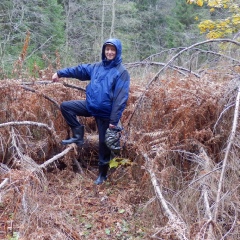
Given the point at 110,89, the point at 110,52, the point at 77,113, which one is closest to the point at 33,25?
the point at 77,113

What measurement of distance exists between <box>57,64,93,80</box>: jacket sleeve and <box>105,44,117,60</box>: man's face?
0.42 metres

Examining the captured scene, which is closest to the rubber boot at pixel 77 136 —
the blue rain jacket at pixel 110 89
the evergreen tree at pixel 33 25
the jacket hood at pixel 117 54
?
the blue rain jacket at pixel 110 89

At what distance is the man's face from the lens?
500 centimetres

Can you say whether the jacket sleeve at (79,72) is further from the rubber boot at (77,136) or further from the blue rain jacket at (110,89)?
the rubber boot at (77,136)

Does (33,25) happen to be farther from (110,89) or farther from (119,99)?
(119,99)

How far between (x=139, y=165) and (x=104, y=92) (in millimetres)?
1146

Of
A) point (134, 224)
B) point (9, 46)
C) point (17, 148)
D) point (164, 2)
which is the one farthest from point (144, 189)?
point (164, 2)

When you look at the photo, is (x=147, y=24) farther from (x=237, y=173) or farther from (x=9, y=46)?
(x=237, y=173)

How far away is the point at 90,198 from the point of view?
5.05 metres

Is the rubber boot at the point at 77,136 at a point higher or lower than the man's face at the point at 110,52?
lower

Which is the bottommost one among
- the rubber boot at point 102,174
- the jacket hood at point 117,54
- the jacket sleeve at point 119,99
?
the rubber boot at point 102,174

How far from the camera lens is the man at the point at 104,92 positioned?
4.97 m

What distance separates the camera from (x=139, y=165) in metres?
5.29

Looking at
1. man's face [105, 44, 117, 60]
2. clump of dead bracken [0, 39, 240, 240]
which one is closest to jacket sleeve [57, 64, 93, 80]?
clump of dead bracken [0, 39, 240, 240]
